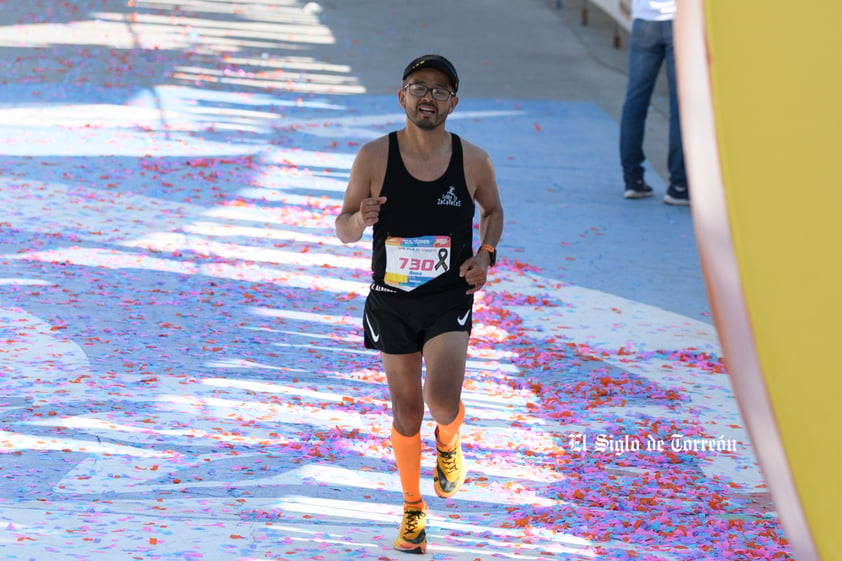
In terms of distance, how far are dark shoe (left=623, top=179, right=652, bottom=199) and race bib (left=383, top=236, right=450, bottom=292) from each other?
243 inches

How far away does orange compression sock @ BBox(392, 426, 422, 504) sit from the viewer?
4.50 m

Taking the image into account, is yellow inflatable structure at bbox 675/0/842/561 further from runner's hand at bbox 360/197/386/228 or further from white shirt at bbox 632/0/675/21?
white shirt at bbox 632/0/675/21

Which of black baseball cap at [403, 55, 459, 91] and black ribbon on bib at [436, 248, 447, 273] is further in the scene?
black ribbon on bib at [436, 248, 447, 273]

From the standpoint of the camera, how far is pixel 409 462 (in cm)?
452

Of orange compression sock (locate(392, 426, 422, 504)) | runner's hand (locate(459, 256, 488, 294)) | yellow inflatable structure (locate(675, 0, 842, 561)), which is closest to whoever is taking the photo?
yellow inflatable structure (locate(675, 0, 842, 561))

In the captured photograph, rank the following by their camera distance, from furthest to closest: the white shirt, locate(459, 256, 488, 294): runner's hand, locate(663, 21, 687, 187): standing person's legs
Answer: locate(663, 21, 687, 187): standing person's legs
the white shirt
locate(459, 256, 488, 294): runner's hand

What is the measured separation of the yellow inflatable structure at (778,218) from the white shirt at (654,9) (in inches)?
307

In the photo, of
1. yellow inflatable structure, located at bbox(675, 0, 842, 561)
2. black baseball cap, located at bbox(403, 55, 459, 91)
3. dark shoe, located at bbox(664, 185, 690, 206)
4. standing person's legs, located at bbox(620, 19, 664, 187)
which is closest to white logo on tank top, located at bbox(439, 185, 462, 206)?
black baseball cap, located at bbox(403, 55, 459, 91)

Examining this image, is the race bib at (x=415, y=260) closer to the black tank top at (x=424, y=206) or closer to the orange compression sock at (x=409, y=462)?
the black tank top at (x=424, y=206)

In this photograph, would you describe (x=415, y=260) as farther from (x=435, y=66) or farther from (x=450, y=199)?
(x=435, y=66)

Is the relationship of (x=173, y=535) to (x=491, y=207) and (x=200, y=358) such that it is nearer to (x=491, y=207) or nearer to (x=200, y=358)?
(x=491, y=207)

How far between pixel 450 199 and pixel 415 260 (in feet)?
0.78

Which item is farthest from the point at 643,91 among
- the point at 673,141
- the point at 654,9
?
the point at 654,9

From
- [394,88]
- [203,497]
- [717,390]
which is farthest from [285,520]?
[394,88]
